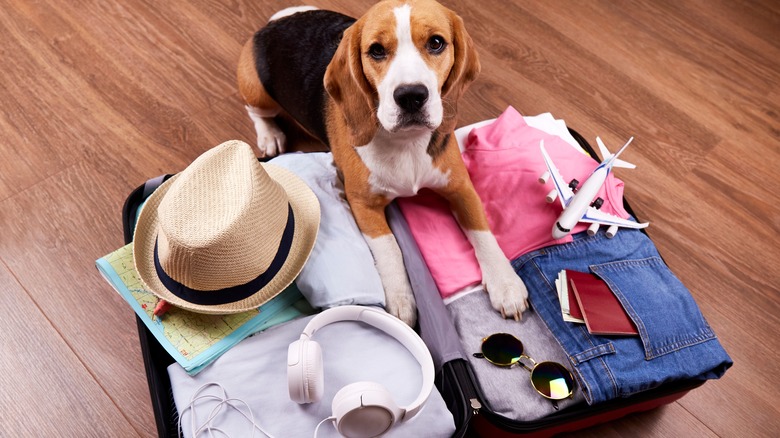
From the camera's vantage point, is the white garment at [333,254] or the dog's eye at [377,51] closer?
the dog's eye at [377,51]

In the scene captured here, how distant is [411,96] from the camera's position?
148 centimetres

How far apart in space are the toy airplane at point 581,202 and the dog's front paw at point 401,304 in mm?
490

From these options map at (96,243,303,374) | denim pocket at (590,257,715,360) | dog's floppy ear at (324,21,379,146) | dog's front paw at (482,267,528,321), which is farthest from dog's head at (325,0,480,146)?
denim pocket at (590,257,715,360)

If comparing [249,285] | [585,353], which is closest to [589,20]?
[585,353]

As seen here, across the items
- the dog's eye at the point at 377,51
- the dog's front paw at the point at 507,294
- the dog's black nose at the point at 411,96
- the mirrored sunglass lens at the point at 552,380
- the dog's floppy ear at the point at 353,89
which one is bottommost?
the mirrored sunglass lens at the point at 552,380

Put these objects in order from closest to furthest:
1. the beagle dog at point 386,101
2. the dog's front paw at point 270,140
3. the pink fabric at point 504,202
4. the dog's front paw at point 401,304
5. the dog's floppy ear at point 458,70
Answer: the beagle dog at point 386,101
the dog's floppy ear at point 458,70
the dog's front paw at point 401,304
the pink fabric at point 504,202
the dog's front paw at point 270,140

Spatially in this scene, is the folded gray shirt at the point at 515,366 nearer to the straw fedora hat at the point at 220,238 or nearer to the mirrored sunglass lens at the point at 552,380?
the mirrored sunglass lens at the point at 552,380

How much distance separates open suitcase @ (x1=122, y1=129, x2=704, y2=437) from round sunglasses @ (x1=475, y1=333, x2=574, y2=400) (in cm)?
6

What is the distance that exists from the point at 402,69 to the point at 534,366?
2.96 feet

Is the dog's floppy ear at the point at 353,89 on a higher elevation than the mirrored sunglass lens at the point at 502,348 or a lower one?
higher

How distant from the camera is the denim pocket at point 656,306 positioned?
5.55ft

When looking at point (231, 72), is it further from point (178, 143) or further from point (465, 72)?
point (465, 72)

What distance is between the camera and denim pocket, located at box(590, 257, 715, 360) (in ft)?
5.55

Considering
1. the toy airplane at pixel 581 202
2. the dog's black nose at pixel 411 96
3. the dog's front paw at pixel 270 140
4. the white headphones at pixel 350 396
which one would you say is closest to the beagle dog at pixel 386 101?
the dog's black nose at pixel 411 96
